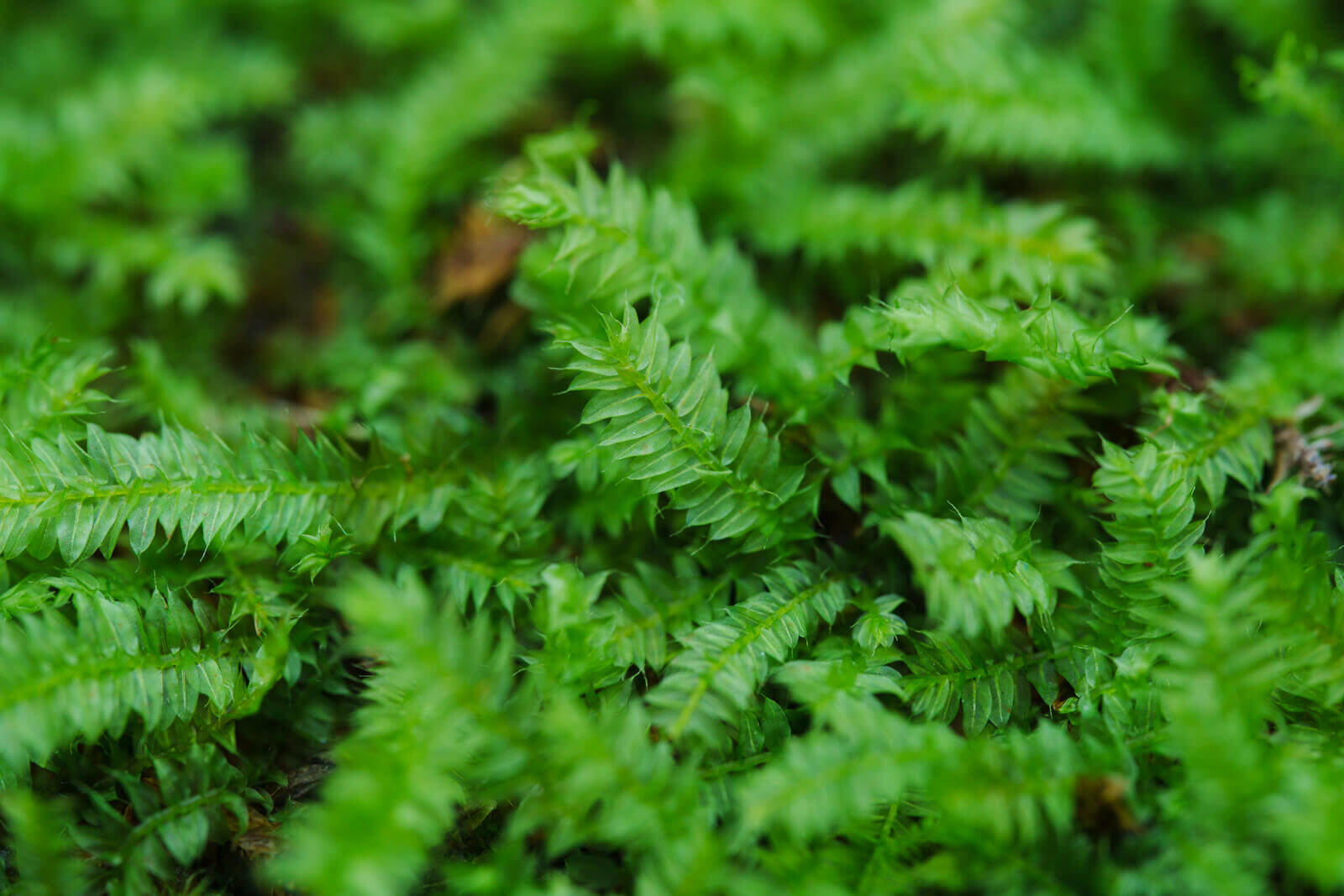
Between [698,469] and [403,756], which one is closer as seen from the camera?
[403,756]

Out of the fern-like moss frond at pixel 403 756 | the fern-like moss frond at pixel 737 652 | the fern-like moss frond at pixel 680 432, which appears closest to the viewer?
the fern-like moss frond at pixel 403 756

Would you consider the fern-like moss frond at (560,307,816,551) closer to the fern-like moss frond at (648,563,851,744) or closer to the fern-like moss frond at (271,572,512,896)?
the fern-like moss frond at (648,563,851,744)

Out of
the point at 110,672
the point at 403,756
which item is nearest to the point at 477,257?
the point at 110,672

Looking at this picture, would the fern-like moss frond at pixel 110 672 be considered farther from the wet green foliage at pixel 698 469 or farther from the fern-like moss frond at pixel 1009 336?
the fern-like moss frond at pixel 1009 336

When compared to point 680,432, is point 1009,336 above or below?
above

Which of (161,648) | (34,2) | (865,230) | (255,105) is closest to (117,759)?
(161,648)

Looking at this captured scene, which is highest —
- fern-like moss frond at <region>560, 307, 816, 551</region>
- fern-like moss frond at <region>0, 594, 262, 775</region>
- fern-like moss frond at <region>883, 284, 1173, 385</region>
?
fern-like moss frond at <region>883, 284, 1173, 385</region>

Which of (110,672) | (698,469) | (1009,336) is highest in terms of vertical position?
(1009,336)

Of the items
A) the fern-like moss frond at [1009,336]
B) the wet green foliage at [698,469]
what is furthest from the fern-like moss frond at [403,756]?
the fern-like moss frond at [1009,336]

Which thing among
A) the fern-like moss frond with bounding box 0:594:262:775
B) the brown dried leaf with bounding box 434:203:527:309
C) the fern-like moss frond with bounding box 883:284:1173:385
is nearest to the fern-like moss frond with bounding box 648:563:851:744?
the fern-like moss frond with bounding box 883:284:1173:385

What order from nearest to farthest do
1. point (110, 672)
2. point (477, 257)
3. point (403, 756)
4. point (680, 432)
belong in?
point (403, 756) → point (110, 672) → point (680, 432) → point (477, 257)

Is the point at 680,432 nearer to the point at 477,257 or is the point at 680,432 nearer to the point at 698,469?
the point at 698,469

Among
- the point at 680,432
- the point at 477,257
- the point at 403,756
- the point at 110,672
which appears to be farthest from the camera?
the point at 477,257

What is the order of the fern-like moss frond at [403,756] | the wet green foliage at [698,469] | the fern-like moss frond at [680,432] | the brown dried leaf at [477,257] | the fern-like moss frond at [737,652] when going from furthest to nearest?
the brown dried leaf at [477,257] < the fern-like moss frond at [680,432] < the fern-like moss frond at [737,652] < the wet green foliage at [698,469] < the fern-like moss frond at [403,756]
